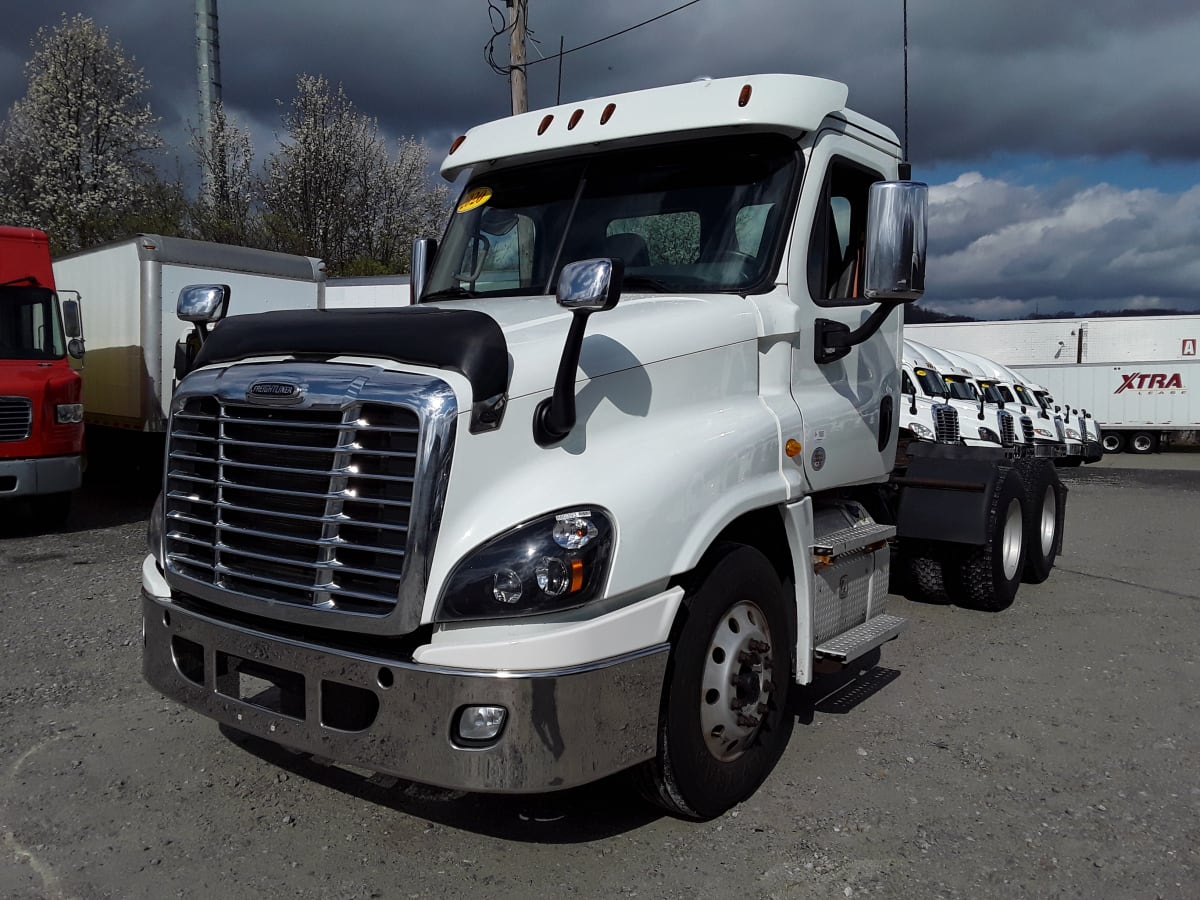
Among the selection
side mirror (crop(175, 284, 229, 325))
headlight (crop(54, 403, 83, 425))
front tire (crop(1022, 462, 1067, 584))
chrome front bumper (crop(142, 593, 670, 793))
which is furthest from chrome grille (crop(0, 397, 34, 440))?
front tire (crop(1022, 462, 1067, 584))

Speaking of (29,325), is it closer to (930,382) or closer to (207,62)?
(930,382)

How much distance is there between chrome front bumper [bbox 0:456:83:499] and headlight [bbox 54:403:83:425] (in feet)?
1.17

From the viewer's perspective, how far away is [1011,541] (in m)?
7.44

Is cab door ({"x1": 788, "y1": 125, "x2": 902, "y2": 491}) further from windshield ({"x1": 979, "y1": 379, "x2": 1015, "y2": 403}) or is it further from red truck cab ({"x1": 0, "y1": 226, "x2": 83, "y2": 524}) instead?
windshield ({"x1": 979, "y1": 379, "x2": 1015, "y2": 403})

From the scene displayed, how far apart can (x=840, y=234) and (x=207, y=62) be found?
1284 inches

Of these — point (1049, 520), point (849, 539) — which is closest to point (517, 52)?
point (1049, 520)

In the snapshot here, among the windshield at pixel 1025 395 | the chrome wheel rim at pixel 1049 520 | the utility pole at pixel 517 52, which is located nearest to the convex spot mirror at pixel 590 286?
the chrome wheel rim at pixel 1049 520

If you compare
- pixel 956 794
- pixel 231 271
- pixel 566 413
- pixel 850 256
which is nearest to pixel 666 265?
pixel 850 256

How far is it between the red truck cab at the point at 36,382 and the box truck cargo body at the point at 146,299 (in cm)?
119

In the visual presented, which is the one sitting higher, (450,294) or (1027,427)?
(450,294)

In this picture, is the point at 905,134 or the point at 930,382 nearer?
the point at 905,134

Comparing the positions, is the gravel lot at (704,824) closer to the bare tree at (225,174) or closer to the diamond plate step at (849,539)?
the diamond plate step at (849,539)

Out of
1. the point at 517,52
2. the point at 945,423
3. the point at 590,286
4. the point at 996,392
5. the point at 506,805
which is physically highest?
the point at 517,52

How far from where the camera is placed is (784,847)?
3527 mm
